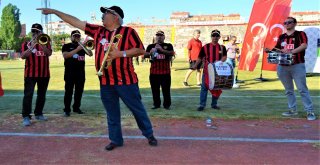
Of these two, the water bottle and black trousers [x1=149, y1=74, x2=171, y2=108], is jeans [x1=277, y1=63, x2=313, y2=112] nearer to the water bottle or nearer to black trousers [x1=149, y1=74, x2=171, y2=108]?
the water bottle

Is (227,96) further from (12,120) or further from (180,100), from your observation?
(12,120)

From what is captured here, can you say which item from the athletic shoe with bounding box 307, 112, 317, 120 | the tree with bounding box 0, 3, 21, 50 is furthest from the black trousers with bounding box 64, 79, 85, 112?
the tree with bounding box 0, 3, 21, 50

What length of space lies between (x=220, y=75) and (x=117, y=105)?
141 inches

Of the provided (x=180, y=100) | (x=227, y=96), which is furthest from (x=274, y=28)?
(x=180, y=100)

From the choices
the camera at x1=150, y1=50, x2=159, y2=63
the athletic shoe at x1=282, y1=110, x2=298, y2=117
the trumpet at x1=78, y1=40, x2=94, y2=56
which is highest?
the trumpet at x1=78, y1=40, x2=94, y2=56

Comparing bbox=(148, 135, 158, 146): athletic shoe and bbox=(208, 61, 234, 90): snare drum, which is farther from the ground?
bbox=(208, 61, 234, 90): snare drum

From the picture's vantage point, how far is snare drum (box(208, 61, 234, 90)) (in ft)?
28.7

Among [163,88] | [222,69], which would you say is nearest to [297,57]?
[222,69]

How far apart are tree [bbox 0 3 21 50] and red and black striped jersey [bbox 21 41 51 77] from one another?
285 ft

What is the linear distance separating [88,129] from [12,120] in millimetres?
2013

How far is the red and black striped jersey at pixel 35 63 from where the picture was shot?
7634mm

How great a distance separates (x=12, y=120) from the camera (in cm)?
797

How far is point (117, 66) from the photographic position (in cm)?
559

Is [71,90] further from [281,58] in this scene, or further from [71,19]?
[281,58]
